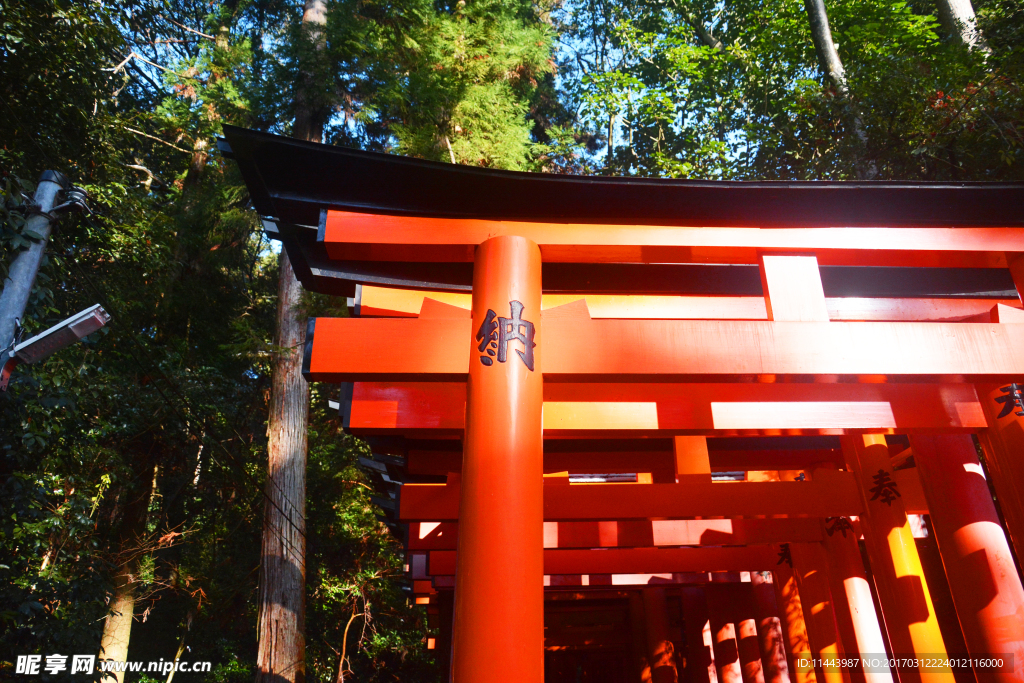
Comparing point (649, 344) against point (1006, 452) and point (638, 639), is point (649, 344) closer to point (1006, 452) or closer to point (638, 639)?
point (1006, 452)

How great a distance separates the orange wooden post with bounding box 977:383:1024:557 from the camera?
319 centimetres

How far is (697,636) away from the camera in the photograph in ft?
32.1

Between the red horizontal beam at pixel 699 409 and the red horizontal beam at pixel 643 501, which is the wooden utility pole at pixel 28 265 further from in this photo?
the red horizontal beam at pixel 643 501

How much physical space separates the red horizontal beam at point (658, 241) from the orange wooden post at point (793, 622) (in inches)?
186

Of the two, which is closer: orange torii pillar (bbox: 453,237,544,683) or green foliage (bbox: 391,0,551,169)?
orange torii pillar (bbox: 453,237,544,683)

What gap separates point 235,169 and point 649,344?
11665mm

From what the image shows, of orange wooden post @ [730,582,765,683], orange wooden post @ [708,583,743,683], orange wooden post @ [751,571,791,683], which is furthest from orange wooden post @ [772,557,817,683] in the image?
orange wooden post @ [708,583,743,683]

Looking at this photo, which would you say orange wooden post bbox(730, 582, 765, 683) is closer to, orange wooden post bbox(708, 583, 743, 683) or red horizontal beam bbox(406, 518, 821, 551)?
orange wooden post bbox(708, 583, 743, 683)

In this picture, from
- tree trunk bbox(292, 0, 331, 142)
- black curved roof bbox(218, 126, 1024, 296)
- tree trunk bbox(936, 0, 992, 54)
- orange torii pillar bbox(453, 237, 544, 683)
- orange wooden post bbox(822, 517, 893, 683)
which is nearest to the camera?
orange torii pillar bbox(453, 237, 544, 683)

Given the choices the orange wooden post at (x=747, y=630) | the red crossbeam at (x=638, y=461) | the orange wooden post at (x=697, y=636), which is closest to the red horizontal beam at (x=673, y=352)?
the red crossbeam at (x=638, y=461)

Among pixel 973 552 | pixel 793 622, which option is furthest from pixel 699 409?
pixel 793 622

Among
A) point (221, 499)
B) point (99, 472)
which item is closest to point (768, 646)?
point (99, 472)

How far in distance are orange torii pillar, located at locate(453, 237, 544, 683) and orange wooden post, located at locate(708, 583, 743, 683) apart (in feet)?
23.9

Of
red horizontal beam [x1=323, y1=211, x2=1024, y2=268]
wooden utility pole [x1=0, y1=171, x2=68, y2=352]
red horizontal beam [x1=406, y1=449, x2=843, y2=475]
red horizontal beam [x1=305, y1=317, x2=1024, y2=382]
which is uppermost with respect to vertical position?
wooden utility pole [x1=0, y1=171, x2=68, y2=352]
